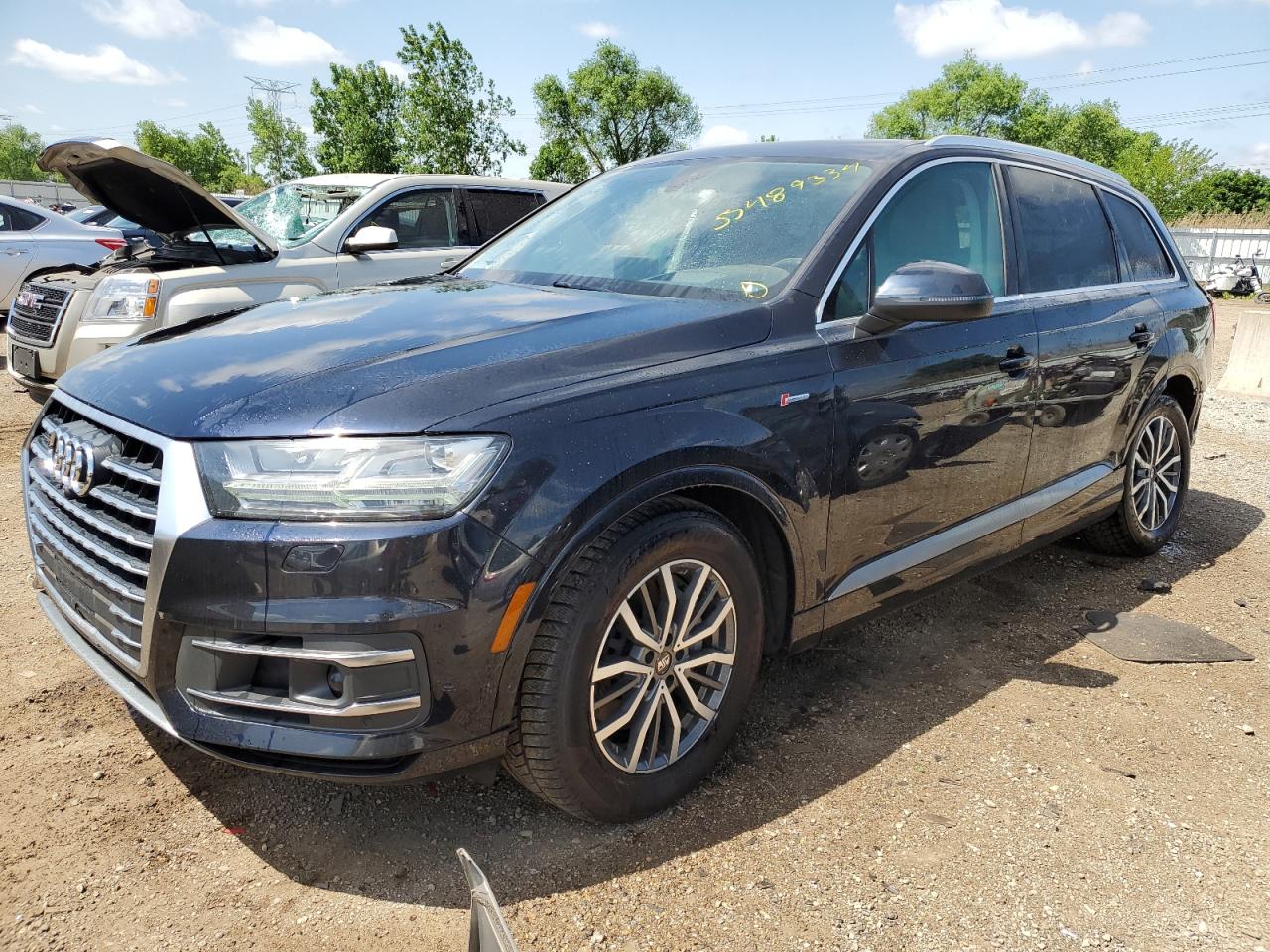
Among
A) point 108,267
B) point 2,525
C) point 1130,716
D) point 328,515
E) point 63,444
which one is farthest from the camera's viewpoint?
point 108,267

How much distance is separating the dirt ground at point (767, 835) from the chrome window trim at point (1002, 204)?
140 cm

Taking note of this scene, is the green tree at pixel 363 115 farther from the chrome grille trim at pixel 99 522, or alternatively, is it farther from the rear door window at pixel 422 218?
the chrome grille trim at pixel 99 522

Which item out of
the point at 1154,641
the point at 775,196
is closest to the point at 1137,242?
the point at 1154,641

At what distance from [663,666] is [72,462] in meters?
1.60

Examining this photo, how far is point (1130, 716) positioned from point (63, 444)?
3464 millimetres

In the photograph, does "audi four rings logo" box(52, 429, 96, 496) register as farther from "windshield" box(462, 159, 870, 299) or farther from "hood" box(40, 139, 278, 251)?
"hood" box(40, 139, 278, 251)

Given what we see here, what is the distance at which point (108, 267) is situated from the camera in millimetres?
6938

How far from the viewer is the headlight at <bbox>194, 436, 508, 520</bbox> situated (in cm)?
201

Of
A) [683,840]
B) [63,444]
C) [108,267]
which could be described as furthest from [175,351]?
[108,267]

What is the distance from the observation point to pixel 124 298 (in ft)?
20.0

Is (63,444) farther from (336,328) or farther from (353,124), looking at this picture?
(353,124)

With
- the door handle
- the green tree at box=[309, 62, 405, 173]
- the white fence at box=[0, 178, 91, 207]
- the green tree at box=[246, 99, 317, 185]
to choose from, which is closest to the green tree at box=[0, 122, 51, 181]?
the white fence at box=[0, 178, 91, 207]

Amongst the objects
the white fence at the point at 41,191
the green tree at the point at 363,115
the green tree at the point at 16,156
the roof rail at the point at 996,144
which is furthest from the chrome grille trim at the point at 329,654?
the green tree at the point at 16,156

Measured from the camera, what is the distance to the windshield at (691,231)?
298 centimetres
